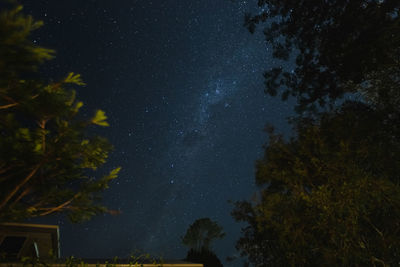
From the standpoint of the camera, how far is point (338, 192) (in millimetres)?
8477

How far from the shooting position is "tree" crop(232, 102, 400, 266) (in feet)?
27.1

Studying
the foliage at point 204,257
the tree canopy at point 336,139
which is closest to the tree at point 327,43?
the tree canopy at point 336,139

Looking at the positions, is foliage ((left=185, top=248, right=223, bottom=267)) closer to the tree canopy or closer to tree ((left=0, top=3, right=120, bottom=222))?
the tree canopy

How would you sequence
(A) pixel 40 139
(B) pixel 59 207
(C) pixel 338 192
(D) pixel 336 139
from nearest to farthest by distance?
(A) pixel 40 139 → (B) pixel 59 207 → (C) pixel 338 192 → (D) pixel 336 139

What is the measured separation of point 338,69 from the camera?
10266 millimetres

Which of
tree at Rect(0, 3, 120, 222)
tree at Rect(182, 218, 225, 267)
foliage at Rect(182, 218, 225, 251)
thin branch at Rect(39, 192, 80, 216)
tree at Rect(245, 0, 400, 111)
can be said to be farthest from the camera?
foliage at Rect(182, 218, 225, 251)

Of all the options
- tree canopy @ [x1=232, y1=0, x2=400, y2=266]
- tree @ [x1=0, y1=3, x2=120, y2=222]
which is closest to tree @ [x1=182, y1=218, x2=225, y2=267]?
tree canopy @ [x1=232, y1=0, x2=400, y2=266]

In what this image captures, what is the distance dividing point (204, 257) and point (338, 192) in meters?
22.5

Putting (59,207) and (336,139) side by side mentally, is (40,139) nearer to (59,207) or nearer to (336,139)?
(59,207)

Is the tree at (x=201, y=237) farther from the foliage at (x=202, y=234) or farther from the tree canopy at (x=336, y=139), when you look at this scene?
the tree canopy at (x=336, y=139)

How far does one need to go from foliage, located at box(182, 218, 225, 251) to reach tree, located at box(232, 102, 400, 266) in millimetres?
23918

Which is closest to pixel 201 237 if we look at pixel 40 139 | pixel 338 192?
pixel 338 192

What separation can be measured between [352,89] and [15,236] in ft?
53.3

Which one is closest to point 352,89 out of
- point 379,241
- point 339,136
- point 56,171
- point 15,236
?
point 339,136
